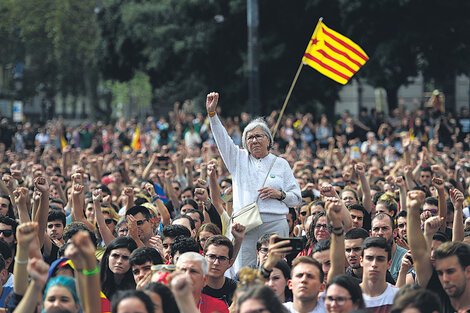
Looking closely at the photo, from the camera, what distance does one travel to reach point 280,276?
6566 millimetres

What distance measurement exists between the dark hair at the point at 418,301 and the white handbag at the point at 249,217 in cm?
258

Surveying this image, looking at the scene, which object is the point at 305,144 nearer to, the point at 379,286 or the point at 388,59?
the point at 388,59

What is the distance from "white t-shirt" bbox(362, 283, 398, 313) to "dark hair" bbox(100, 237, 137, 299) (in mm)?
1954

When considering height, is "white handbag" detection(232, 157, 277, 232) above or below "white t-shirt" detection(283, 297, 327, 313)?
above

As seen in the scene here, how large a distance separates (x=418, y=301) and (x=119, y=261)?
2.86m

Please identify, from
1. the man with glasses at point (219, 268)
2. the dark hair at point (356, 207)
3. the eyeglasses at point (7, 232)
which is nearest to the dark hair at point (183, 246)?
the man with glasses at point (219, 268)

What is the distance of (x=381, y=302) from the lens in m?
6.43

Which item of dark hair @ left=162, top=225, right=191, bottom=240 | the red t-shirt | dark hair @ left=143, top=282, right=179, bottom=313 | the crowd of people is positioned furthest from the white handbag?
dark hair @ left=143, top=282, right=179, bottom=313

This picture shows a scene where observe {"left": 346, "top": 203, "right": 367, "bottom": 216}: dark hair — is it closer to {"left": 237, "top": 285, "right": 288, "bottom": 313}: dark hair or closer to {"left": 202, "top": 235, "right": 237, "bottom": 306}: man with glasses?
{"left": 202, "top": 235, "right": 237, "bottom": 306}: man with glasses

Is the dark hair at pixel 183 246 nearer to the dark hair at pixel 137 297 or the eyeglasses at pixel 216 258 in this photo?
the eyeglasses at pixel 216 258

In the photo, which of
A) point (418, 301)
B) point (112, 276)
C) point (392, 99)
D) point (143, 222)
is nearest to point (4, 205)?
point (143, 222)

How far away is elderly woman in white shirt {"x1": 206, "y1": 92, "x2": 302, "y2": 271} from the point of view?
8.07 metres

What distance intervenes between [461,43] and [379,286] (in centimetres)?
2517

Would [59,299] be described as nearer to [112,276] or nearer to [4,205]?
[112,276]
